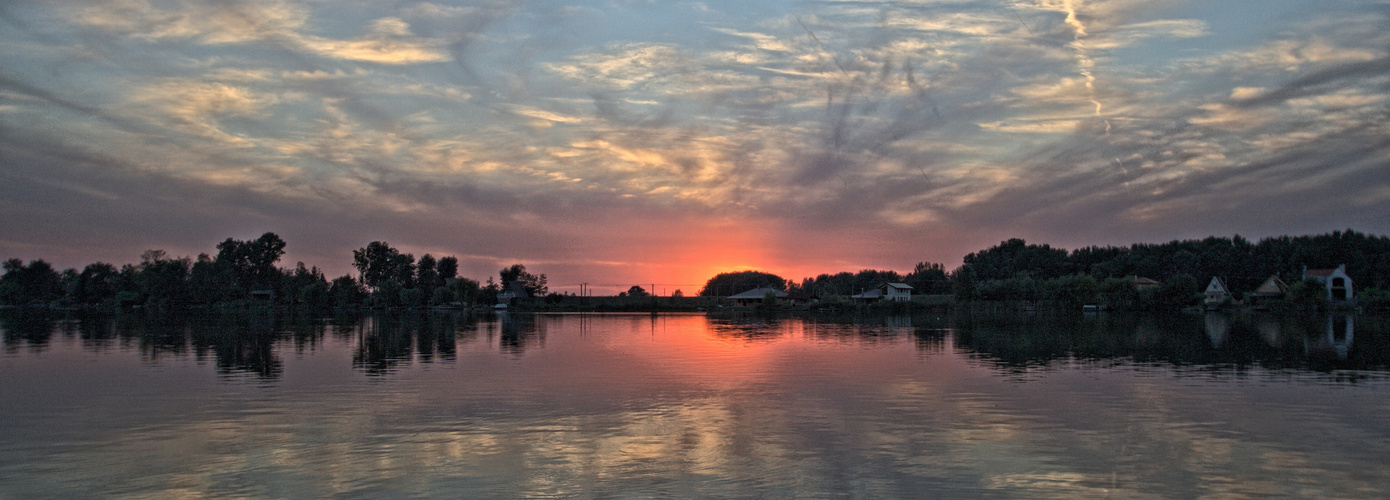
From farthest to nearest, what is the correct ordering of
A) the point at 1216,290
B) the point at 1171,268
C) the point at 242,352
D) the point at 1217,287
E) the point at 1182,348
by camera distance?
1. the point at 1171,268
2. the point at 1217,287
3. the point at 1216,290
4. the point at 1182,348
5. the point at 242,352

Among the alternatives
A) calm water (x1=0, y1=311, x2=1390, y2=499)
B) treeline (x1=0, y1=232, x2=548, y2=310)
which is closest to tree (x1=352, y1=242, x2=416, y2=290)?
treeline (x1=0, y1=232, x2=548, y2=310)

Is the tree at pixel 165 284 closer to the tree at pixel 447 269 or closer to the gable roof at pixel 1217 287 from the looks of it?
the tree at pixel 447 269

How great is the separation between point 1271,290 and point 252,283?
8020 inches

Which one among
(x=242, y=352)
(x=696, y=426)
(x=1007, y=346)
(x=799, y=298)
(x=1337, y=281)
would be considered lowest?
(x=1007, y=346)

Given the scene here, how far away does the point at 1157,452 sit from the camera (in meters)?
16.2

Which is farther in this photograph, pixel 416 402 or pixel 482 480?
pixel 416 402

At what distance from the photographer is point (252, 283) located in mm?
181500

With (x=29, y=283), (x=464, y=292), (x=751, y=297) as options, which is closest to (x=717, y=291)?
(x=751, y=297)

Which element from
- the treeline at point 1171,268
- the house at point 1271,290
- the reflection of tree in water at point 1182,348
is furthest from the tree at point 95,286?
the house at point 1271,290

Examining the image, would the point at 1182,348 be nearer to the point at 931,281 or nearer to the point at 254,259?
the point at 931,281

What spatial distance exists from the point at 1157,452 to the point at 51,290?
24840 centimetres

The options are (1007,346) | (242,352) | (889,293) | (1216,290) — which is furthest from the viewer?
(889,293)

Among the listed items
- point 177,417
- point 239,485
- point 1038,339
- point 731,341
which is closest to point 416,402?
point 177,417

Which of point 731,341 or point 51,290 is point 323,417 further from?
point 51,290
